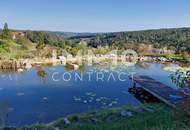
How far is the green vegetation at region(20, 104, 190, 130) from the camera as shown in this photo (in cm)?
724

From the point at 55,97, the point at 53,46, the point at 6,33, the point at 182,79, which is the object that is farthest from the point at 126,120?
the point at 53,46

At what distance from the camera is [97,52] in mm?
42406

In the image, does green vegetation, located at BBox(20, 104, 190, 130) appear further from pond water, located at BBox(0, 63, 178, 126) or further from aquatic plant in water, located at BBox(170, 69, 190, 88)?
aquatic plant in water, located at BBox(170, 69, 190, 88)

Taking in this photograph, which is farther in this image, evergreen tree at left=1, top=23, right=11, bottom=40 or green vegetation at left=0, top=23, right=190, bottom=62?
evergreen tree at left=1, top=23, right=11, bottom=40

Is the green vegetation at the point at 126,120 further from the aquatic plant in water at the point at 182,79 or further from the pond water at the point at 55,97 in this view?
the aquatic plant in water at the point at 182,79

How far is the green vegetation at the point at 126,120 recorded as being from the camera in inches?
285

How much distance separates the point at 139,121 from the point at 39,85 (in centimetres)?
1088

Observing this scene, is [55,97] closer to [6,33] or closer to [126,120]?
[126,120]

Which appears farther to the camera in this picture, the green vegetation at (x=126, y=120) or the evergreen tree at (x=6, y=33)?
the evergreen tree at (x=6, y=33)

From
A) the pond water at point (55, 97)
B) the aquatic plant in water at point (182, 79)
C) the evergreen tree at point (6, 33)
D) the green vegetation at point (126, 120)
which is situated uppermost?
the evergreen tree at point (6, 33)

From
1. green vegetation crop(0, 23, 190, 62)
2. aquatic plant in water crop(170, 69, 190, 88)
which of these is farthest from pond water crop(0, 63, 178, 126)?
green vegetation crop(0, 23, 190, 62)

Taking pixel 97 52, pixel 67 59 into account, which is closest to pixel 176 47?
pixel 97 52

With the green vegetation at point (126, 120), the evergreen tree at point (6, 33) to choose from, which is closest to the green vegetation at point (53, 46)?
the evergreen tree at point (6, 33)

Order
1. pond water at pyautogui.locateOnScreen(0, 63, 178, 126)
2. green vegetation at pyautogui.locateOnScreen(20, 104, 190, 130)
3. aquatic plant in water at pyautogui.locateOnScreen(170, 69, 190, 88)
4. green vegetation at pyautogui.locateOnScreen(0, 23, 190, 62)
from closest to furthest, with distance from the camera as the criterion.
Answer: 1. green vegetation at pyautogui.locateOnScreen(20, 104, 190, 130)
2. pond water at pyautogui.locateOnScreen(0, 63, 178, 126)
3. aquatic plant in water at pyautogui.locateOnScreen(170, 69, 190, 88)
4. green vegetation at pyautogui.locateOnScreen(0, 23, 190, 62)
